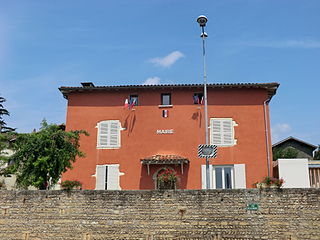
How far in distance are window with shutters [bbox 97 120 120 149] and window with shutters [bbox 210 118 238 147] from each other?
5.01 metres

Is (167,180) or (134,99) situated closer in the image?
(167,180)

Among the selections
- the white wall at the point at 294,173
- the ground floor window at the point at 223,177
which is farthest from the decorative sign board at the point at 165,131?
the white wall at the point at 294,173

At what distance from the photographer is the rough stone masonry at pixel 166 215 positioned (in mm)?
11492

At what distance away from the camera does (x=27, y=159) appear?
13727 mm

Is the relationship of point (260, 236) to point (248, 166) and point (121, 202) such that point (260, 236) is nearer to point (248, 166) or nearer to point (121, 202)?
point (121, 202)

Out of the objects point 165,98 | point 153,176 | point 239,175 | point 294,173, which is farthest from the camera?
point 165,98

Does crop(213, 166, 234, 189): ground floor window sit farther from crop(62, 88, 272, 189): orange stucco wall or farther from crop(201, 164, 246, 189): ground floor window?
crop(62, 88, 272, 189): orange stucco wall

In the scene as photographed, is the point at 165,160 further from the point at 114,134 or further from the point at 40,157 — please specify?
the point at 40,157

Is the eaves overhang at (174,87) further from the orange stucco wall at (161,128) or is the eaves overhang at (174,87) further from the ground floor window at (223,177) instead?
the ground floor window at (223,177)

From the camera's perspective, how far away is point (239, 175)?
17250mm

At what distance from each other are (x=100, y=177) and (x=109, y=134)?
231cm

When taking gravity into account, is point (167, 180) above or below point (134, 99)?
below

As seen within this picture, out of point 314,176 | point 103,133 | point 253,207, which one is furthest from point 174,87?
point 253,207

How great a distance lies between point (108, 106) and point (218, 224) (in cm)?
960
